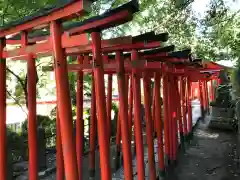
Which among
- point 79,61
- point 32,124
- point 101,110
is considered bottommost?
point 32,124

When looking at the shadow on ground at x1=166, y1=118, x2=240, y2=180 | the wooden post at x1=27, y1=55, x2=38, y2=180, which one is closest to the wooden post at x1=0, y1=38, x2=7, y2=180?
the wooden post at x1=27, y1=55, x2=38, y2=180

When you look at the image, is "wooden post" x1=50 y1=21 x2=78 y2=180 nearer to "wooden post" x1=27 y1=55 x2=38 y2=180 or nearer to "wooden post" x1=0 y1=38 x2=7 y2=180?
"wooden post" x1=27 y1=55 x2=38 y2=180

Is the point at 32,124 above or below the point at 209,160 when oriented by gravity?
above

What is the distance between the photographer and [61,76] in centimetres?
336

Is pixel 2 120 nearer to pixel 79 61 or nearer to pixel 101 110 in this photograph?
pixel 101 110

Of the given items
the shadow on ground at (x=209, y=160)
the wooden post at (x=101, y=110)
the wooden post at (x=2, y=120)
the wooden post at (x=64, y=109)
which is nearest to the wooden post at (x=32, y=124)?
the wooden post at (x=2, y=120)

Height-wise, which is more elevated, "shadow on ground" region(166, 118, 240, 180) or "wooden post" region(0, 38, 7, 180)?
"wooden post" region(0, 38, 7, 180)

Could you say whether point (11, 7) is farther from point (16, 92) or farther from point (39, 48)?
point (39, 48)

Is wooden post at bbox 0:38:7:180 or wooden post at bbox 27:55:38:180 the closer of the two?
wooden post at bbox 27:55:38:180

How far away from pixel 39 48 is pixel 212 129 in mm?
12492

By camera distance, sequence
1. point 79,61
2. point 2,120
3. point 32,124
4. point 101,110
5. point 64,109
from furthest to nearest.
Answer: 1. point 79,61
2. point 2,120
3. point 32,124
4. point 101,110
5. point 64,109

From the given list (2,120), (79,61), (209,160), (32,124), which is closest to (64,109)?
(32,124)

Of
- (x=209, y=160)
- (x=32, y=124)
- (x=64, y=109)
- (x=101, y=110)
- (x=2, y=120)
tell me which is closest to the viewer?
(x=64, y=109)

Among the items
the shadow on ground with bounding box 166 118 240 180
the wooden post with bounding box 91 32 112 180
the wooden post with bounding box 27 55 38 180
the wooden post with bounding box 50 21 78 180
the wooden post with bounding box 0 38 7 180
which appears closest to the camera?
the wooden post with bounding box 50 21 78 180
